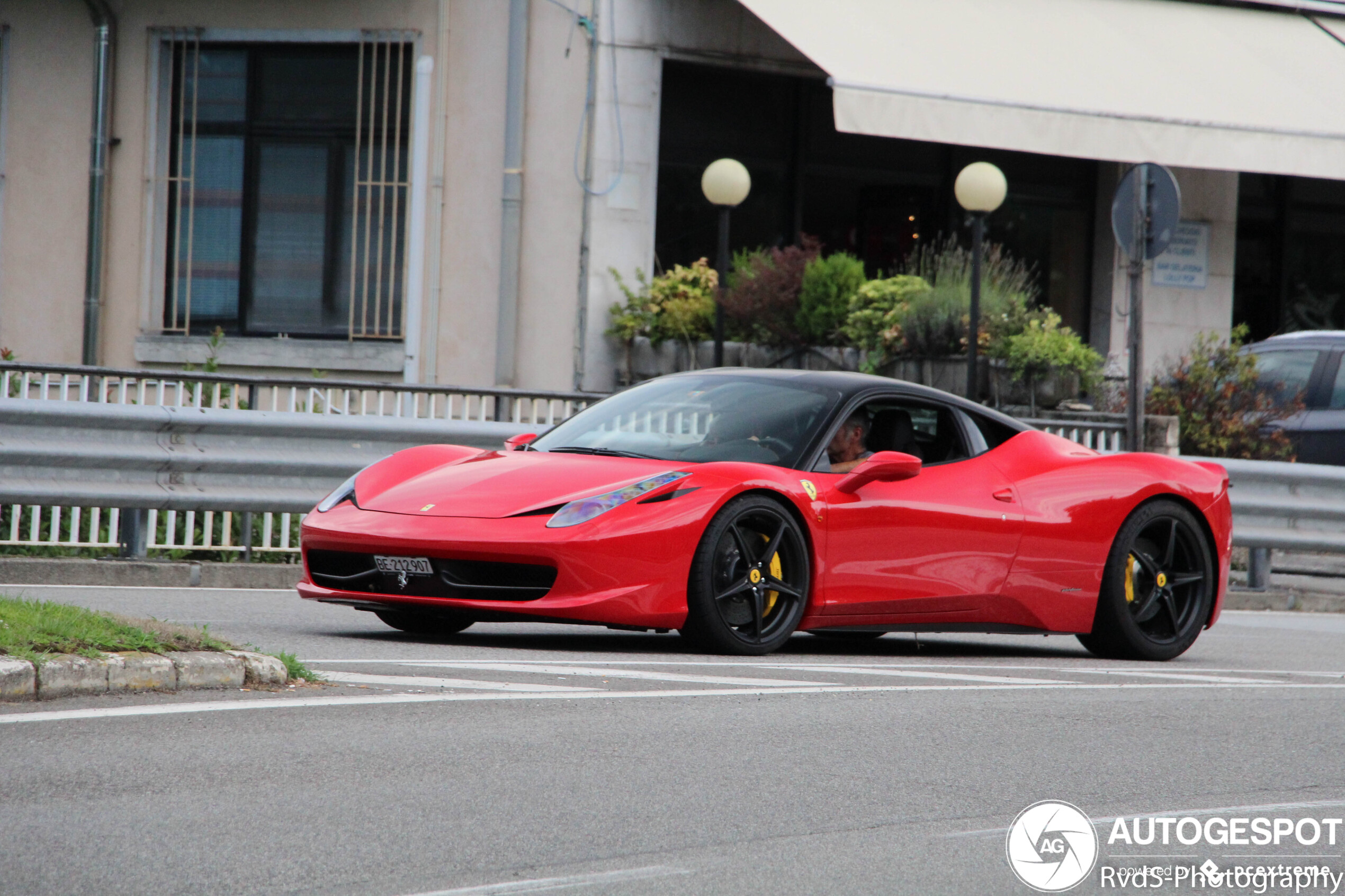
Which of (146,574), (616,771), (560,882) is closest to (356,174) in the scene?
(146,574)

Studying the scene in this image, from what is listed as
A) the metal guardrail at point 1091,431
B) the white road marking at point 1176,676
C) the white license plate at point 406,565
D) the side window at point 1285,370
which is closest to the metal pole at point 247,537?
the white license plate at point 406,565

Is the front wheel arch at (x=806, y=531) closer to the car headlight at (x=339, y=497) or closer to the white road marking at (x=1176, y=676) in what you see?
the white road marking at (x=1176, y=676)

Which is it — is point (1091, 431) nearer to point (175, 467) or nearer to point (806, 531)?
point (806, 531)

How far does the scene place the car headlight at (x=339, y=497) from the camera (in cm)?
774

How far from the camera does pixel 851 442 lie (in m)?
8.20

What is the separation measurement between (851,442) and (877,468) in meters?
0.44

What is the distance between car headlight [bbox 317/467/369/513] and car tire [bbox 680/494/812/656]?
1.49m

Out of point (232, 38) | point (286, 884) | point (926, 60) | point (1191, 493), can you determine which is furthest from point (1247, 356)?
point (286, 884)

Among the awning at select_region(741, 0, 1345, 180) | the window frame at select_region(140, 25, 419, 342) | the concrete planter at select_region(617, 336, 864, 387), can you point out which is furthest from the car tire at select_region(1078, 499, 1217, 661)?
the window frame at select_region(140, 25, 419, 342)

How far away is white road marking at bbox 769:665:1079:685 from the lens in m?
7.26

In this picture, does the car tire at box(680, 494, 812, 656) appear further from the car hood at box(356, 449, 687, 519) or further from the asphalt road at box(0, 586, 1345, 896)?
the car hood at box(356, 449, 687, 519)

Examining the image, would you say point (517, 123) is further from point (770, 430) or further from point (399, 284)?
point (770, 430)

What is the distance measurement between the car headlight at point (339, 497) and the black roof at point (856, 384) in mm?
1594

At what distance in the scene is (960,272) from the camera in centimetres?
1600
